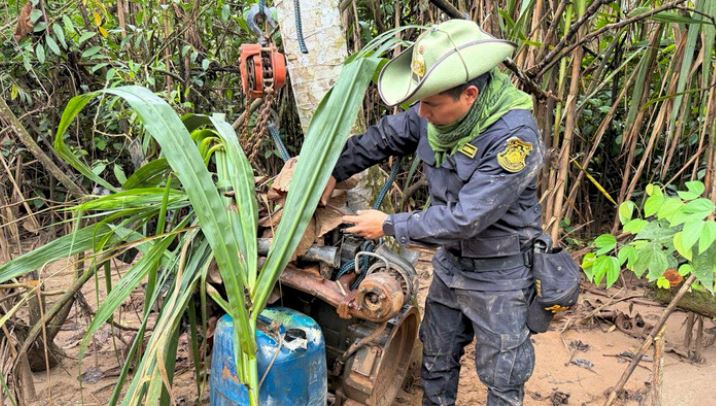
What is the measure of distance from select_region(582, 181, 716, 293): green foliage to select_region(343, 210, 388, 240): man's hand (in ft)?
2.95

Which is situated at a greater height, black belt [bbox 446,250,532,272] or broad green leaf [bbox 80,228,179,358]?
broad green leaf [bbox 80,228,179,358]

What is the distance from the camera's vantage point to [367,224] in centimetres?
175

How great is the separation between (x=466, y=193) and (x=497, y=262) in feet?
1.21

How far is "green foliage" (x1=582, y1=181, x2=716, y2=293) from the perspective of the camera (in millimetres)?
1633

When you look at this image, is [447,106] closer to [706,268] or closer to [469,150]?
[469,150]

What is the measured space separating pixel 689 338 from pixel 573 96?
145cm

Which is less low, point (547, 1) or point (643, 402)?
point (547, 1)

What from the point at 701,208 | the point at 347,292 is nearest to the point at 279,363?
the point at 347,292

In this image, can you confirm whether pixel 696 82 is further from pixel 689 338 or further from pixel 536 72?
pixel 689 338

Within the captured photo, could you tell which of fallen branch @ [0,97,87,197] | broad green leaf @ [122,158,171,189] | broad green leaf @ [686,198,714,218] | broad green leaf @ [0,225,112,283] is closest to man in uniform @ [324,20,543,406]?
broad green leaf @ [686,198,714,218]

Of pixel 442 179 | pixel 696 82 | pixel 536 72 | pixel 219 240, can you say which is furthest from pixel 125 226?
pixel 696 82

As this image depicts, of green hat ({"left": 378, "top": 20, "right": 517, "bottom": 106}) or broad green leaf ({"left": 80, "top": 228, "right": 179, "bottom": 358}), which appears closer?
broad green leaf ({"left": 80, "top": 228, "right": 179, "bottom": 358})

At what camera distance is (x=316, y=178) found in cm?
157

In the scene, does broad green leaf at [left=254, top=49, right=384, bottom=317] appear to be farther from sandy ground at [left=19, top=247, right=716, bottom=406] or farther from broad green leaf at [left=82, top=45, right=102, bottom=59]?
broad green leaf at [left=82, top=45, right=102, bottom=59]
